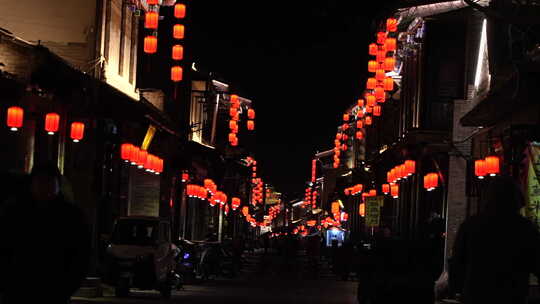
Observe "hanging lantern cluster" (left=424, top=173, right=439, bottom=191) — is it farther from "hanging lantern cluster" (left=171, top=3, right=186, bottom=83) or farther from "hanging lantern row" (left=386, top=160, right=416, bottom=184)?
"hanging lantern cluster" (left=171, top=3, right=186, bottom=83)

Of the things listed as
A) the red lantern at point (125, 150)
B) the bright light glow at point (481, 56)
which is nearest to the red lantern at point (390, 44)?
the bright light glow at point (481, 56)

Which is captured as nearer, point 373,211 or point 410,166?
point 373,211

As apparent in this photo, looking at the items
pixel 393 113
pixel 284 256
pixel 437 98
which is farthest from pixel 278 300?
pixel 284 256

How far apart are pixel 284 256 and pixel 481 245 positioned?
53.0 metres

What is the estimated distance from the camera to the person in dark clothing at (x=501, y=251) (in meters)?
9.08

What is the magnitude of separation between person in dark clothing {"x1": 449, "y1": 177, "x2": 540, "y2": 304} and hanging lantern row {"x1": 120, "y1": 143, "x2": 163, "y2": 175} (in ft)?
79.4

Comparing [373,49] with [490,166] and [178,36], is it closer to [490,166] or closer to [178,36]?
[178,36]

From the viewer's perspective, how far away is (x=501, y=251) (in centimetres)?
912

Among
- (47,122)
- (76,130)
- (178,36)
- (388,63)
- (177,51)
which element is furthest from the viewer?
(177,51)

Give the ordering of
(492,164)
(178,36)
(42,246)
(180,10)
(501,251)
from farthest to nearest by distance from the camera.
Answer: (178,36), (180,10), (492,164), (501,251), (42,246)

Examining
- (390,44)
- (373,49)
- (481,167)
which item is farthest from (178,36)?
(481,167)

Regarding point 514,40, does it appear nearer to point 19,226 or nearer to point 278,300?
point 278,300

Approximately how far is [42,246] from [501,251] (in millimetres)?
3893

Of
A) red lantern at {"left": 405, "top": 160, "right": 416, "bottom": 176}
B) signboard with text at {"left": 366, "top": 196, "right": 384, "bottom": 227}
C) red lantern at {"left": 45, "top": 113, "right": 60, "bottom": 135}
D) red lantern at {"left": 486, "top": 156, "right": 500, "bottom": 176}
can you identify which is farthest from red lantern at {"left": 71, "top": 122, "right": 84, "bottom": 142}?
red lantern at {"left": 405, "top": 160, "right": 416, "bottom": 176}
